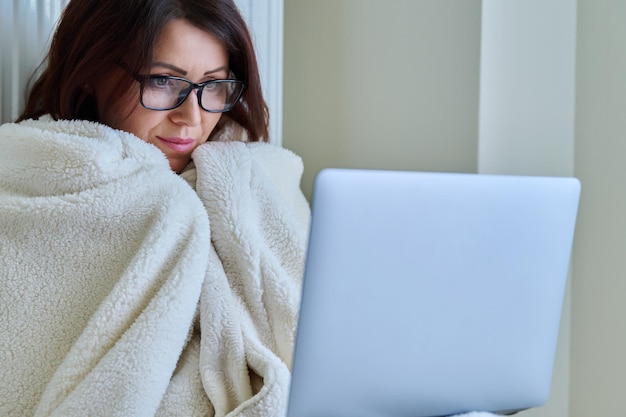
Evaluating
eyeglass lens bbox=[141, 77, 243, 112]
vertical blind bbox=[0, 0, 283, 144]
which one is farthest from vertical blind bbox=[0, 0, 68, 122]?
eyeglass lens bbox=[141, 77, 243, 112]

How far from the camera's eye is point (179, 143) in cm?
134

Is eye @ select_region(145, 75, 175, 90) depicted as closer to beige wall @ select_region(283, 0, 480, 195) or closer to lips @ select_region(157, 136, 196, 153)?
lips @ select_region(157, 136, 196, 153)

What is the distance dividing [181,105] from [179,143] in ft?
0.24

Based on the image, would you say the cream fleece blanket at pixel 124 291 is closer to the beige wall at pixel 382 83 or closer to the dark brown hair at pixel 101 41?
the dark brown hair at pixel 101 41

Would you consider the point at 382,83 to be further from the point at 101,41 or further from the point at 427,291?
the point at 427,291

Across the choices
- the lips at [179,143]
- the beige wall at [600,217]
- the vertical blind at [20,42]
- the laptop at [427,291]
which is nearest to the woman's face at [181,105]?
the lips at [179,143]

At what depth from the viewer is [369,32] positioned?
6.46 feet

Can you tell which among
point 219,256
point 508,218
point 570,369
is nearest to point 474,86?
point 570,369

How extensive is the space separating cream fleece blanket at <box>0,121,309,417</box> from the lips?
10 cm

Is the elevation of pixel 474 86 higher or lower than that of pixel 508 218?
higher

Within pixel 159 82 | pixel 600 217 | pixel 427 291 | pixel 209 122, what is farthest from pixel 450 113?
pixel 427 291

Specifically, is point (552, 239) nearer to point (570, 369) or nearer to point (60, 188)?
point (60, 188)

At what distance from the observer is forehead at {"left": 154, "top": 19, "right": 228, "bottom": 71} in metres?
1.28

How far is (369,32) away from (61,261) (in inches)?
44.6
